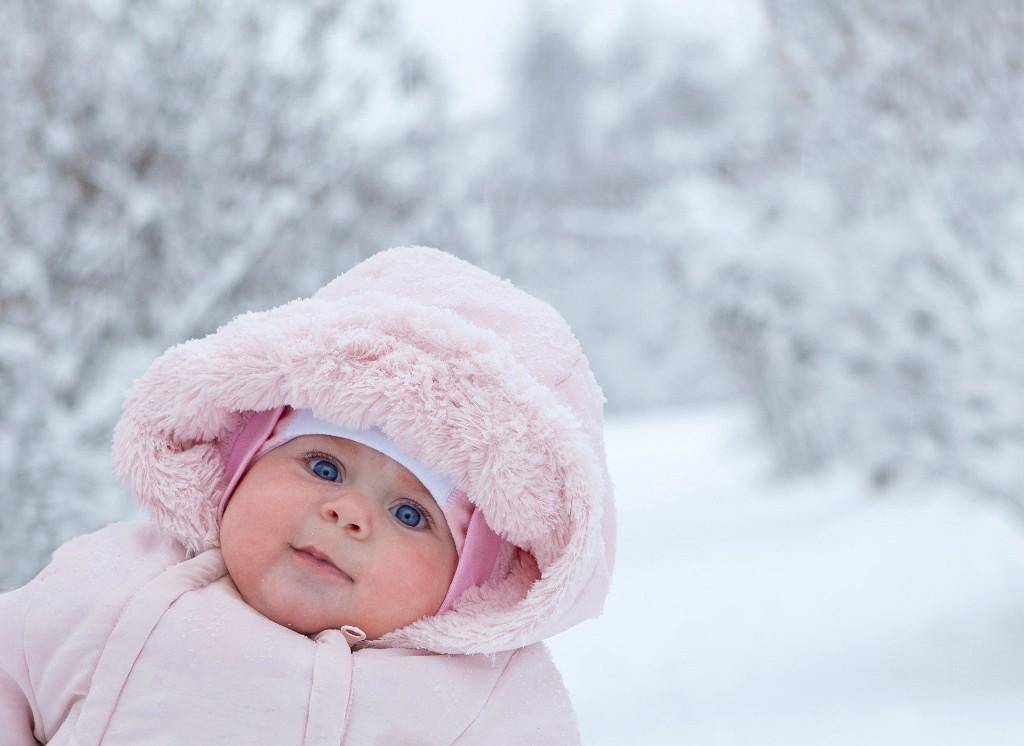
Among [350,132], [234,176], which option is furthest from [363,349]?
[350,132]

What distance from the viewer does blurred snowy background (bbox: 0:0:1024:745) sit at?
4270 millimetres

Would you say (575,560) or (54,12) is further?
(54,12)

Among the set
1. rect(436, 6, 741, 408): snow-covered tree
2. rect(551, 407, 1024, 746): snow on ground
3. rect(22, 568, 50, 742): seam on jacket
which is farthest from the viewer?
rect(436, 6, 741, 408): snow-covered tree

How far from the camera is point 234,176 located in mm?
5258

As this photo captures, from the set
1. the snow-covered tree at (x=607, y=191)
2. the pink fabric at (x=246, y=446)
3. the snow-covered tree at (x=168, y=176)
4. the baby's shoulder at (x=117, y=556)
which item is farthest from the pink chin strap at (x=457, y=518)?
the snow-covered tree at (x=607, y=191)

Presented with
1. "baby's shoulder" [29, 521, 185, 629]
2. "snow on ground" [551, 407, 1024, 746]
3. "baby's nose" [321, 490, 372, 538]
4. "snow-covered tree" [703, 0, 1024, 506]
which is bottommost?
"baby's shoulder" [29, 521, 185, 629]

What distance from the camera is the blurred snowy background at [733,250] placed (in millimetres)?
4270

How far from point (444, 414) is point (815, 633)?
4561 millimetres

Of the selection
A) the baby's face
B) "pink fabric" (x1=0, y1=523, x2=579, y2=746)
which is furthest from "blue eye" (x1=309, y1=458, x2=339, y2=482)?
"pink fabric" (x1=0, y1=523, x2=579, y2=746)

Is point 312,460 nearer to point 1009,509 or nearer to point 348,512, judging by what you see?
point 348,512

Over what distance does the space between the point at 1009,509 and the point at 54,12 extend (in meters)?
5.07

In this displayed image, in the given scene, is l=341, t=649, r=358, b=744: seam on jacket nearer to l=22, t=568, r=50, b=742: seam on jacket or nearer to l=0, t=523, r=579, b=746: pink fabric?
l=0, t=523, r=579, b=746: pink fabric

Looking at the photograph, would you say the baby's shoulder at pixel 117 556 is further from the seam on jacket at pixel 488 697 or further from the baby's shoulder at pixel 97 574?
the seam on jacket at pixel 488 697

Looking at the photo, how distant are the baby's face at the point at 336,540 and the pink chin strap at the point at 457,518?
15 millimetres
